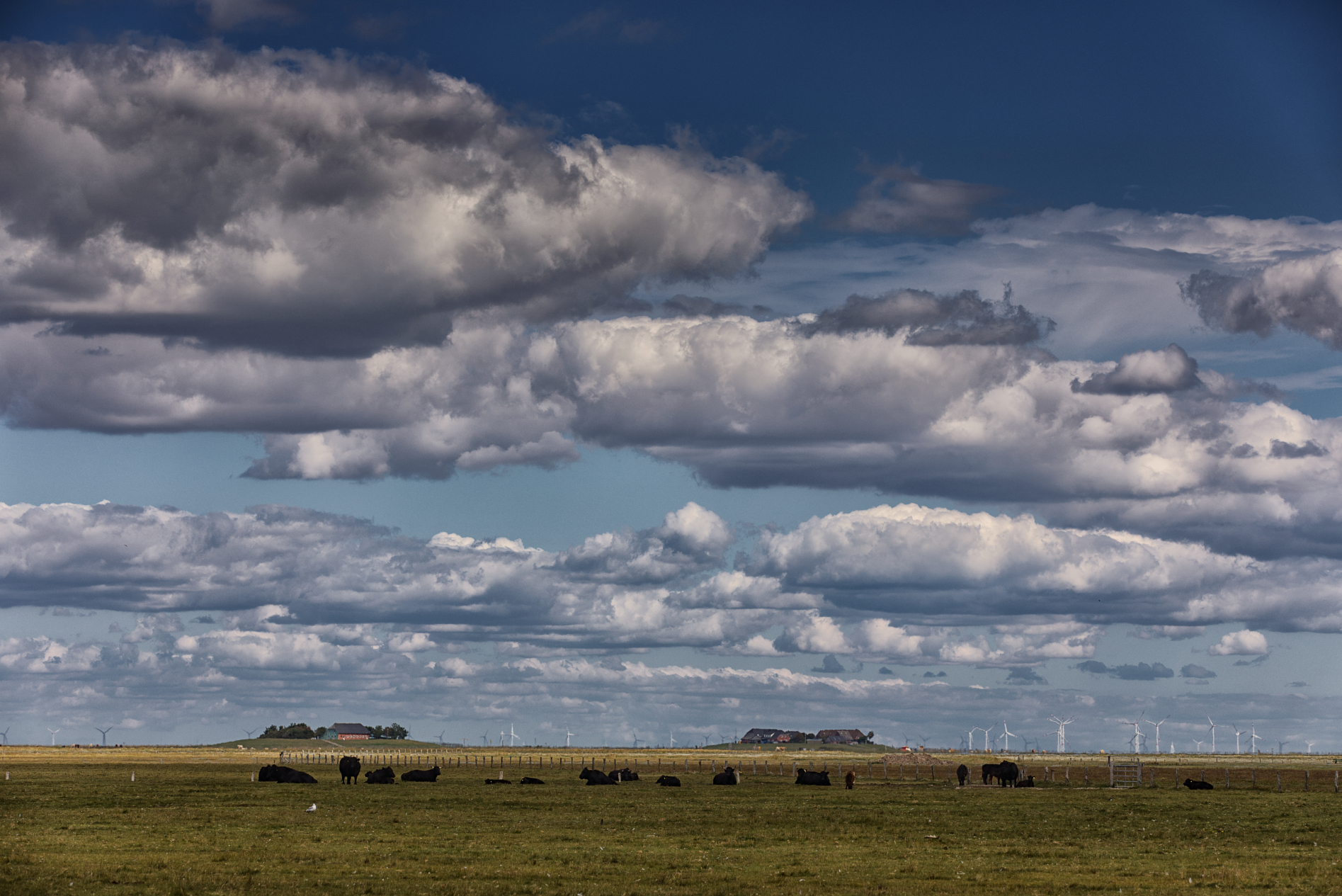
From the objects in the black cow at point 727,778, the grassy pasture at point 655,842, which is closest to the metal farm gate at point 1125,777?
the grassy pasture at point 655,842

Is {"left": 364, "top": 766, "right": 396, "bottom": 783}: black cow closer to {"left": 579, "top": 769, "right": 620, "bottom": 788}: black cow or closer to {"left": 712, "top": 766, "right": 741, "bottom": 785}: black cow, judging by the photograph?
{"left": 579, "top": 769, "right": 620, "bottom": 788}: black cow

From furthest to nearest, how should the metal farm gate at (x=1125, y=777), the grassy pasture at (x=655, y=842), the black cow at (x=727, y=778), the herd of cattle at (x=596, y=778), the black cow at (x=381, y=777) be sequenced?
the black cow at (x=727, y=778), the metal farm gate at (x=1125, y=777), the herd of cattle at (x=596, y=778), the black cow at (x=381, y=777), the grassy pasture at (x=655, y=842)

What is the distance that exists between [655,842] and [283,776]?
61.9 metres

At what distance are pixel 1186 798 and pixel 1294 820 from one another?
19.6 m

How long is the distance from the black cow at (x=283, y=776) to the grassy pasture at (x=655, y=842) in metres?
15.8

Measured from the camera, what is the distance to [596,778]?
335ft

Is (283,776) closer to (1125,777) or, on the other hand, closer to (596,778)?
(596,778)

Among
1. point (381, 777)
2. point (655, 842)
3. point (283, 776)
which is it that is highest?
point (655, 842)

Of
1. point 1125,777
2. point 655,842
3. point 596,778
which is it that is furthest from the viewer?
point 1125,777

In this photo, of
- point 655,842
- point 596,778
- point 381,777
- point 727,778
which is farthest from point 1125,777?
point 655,842

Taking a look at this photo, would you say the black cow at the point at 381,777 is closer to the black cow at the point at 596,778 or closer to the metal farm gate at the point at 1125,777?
the black cow at the point at 596,778

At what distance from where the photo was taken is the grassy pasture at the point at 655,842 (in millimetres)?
33781

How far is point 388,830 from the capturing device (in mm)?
48500

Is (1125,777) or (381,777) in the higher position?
(1125,777)
